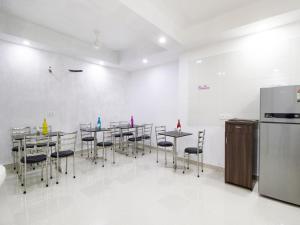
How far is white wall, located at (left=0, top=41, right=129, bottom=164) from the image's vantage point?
368 cm

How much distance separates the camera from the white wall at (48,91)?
368 centimetres

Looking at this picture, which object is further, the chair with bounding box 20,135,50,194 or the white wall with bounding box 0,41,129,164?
the white wall with bounding box 0,41,129,164

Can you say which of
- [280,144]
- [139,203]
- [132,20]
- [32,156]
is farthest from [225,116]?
[32,156]

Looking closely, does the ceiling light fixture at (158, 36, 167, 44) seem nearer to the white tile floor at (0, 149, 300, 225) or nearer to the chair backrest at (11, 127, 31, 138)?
the white tile floor at (0, 149, 300, 225)

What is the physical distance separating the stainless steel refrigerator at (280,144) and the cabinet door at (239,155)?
0.23 m

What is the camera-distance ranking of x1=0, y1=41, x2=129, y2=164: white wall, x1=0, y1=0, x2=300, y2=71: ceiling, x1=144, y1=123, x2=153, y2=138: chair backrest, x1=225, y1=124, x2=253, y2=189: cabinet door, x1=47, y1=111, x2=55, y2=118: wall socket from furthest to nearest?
x1=144, y1=123, x2=153, y2=138: chair backrest < x1=47, y1=111, x2=55, y2=118: wall socket < x1=0, y1=41, x2=129, y2=164: white wall < x1=225, y1=124, x2=253, y2=189: cabinet door < x1=0, y1=0, x2=300, y2=71: ceiling

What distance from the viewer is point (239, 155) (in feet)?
9.59

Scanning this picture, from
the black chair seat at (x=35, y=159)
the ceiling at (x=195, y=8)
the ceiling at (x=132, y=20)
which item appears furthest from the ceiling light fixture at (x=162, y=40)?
the black chair seat at (x=35, y=159)

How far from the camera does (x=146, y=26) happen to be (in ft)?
9.96

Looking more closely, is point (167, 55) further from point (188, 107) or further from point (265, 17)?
point (265, 17)

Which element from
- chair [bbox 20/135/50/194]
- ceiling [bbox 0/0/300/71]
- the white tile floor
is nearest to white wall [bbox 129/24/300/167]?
ceiling [bbox 0/0/300/71]

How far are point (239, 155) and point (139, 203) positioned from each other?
6.28 feet

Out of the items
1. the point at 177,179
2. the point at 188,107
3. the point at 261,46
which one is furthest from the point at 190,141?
the point at 261,46

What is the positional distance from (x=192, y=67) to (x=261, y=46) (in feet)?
4.83
